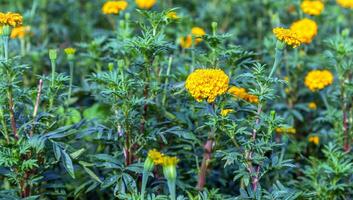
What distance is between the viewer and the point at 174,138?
2.37m

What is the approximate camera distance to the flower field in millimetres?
1931

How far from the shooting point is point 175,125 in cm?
233

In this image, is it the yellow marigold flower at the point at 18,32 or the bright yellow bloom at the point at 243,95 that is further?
the yellow marigold flower at the point at 18,32

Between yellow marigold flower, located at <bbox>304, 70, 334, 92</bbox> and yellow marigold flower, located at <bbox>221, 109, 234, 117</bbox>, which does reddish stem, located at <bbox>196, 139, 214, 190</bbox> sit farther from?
yellow marigold flower, located at <bbox>304, 70, 334, 92</bbox>

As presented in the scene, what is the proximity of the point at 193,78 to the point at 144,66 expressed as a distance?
0.28 m

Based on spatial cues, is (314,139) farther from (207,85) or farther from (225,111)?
(207,85)

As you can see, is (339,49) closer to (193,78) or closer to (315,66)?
(315,66)

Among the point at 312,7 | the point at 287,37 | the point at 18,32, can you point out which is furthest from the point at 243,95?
the point at 18,32

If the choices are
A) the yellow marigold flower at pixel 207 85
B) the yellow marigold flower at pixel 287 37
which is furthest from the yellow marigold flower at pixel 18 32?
the yellow marigold flower at pixel 287 37

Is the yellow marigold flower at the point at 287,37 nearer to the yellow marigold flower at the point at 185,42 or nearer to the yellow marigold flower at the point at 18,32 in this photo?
the yellow marigold flower at the point at 185,42

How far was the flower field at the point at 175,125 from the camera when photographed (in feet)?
6.33

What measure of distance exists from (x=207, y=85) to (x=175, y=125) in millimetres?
519

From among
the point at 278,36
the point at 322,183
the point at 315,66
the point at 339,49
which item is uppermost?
the point at 278,36

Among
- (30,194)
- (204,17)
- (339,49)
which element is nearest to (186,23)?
(204,17)
